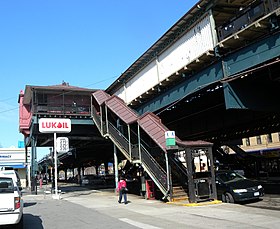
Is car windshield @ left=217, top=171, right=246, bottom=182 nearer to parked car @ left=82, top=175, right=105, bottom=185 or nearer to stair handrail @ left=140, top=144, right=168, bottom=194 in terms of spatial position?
stair handrail @ left=140, top=144, right=168, bottom=194

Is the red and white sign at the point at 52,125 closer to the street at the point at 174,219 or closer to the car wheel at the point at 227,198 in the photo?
the street at the point at 174,219

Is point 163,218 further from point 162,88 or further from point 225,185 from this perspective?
point 162,88

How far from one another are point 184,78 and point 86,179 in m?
32.6

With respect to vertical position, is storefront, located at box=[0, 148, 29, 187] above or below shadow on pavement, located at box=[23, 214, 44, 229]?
above

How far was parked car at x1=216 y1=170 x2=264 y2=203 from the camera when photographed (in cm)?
1535

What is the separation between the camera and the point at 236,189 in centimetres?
1555

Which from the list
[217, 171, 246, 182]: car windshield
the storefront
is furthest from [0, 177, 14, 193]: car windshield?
the storefront

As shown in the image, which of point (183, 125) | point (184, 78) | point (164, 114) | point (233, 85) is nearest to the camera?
point (233, 85)

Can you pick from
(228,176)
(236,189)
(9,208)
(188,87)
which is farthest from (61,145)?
(9,208)

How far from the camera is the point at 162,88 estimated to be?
21734mm

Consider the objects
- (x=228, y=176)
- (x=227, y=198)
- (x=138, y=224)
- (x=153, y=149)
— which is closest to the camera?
(x=138, y=224)

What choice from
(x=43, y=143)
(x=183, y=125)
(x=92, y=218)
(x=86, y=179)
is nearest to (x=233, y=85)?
(x=92, y=218)

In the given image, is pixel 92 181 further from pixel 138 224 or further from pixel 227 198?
pixel 138 224

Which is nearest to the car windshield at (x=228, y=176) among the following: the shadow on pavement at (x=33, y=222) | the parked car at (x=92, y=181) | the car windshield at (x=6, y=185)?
the shadow on pavement at (x=33, y=222)
